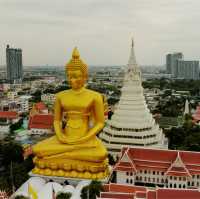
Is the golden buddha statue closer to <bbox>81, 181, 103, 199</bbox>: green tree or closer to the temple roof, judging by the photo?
<bbox>81, 181, 103, 199</bbox>: green tree

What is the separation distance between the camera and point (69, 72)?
1917 centimetres

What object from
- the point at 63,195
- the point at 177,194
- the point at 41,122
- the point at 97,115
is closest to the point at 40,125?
the point at 41,122

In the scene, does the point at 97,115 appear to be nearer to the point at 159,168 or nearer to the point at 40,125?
the point at 159,168

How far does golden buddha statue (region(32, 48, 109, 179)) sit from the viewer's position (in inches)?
729

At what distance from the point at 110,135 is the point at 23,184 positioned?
978 centimetres

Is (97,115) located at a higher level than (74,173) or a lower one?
higher

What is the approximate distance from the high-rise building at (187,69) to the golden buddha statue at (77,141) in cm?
12782

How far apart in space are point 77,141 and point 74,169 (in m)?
1.44

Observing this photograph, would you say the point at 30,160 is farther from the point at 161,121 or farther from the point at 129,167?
the point at 161,121

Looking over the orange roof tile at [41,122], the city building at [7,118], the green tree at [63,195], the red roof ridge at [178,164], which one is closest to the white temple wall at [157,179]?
the red roof ridge at [178,164]

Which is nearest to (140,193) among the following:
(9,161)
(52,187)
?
(52,187)

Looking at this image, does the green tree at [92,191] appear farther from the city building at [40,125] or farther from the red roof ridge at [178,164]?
the city building at [40,125]

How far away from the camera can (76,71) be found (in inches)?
749

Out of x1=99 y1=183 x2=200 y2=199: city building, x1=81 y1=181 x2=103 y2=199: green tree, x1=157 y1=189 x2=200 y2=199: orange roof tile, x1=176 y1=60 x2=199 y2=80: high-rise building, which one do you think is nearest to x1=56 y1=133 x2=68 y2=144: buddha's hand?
x1=81 y1=181 x2=103 y2=199: green tree
